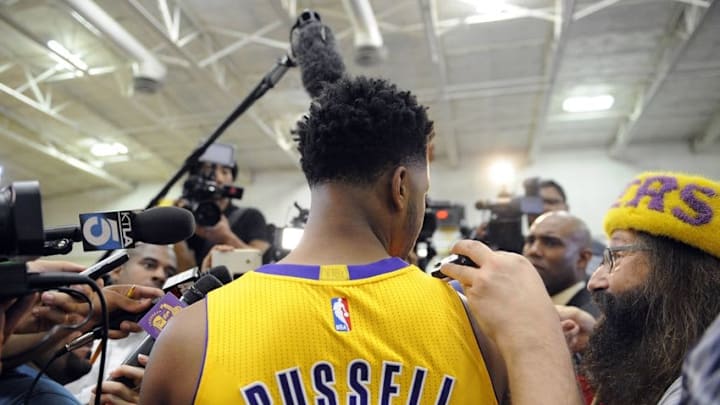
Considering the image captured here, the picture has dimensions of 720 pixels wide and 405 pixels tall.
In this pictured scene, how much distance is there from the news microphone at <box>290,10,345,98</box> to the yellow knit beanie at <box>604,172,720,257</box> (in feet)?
3.38

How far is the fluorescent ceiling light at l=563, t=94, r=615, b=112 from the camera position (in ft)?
25.7

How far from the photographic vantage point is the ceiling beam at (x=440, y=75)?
5.49 metres

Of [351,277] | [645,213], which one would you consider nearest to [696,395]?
[351,277]

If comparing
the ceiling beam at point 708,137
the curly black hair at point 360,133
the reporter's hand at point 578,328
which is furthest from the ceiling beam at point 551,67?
the curly black hair at point 360,133

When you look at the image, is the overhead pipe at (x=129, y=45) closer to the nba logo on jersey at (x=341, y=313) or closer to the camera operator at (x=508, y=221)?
the camera operator at (x=508, y=221)

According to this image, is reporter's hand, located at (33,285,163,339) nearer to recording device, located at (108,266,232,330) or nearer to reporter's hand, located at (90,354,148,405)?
recording device, located at (108,266,232,330)

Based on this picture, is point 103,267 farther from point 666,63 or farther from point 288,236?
point 666,63

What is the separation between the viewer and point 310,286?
966 millimetres

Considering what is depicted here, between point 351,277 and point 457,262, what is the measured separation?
235 mm

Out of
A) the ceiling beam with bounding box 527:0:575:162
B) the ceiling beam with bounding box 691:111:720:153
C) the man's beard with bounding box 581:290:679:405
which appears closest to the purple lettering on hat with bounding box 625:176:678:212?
the man's beard with bounding box 581:290:679:405

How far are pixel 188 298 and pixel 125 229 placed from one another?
1.14ft

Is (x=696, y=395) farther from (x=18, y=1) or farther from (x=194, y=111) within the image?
(x=194, y=111)

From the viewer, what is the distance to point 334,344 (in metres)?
0.93

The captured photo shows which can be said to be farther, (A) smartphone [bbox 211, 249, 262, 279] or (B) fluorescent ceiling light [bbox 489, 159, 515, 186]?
(B) fluorescent ceiling light [bbox 489, 159, 515, 186]
